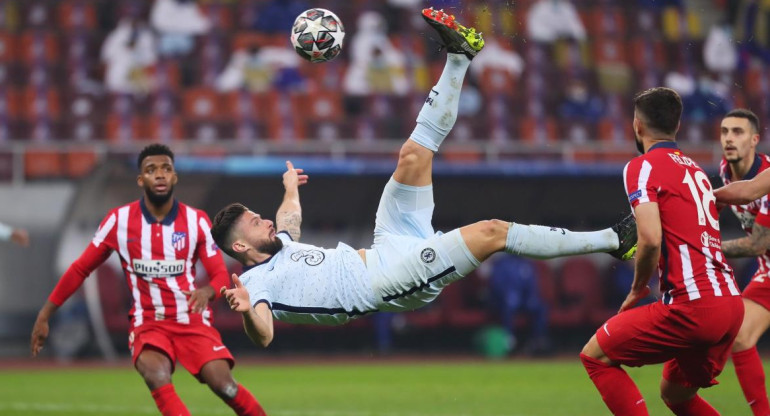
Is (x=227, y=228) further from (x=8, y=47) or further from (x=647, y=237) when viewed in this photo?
(x=8, y=47)

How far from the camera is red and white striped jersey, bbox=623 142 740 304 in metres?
6.23

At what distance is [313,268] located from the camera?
23.1ft

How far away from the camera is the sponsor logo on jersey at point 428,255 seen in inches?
271

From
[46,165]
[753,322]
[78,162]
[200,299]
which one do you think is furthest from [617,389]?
[46,165]

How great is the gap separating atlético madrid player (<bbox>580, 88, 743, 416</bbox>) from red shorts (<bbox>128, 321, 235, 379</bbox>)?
9.05ft

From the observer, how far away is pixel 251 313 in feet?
20.6

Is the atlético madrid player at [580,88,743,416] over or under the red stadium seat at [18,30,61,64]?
under

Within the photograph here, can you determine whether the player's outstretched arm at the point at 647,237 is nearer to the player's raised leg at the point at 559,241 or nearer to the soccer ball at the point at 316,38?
the player's raised leg at the point at 559,241

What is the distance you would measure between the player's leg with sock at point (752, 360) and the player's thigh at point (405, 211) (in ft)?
7.18

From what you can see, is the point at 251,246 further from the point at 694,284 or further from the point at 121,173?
the point at 121,173

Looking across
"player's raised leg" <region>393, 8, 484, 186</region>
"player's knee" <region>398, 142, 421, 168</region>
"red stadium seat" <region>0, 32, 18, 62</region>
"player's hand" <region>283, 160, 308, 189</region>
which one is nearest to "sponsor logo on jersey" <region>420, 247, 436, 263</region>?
"player's raised leg" <region>393, 8, 484, 186</region>

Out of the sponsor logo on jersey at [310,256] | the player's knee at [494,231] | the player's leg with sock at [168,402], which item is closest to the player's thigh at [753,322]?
the player's knee at [494,231]

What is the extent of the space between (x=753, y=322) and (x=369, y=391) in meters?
5.47

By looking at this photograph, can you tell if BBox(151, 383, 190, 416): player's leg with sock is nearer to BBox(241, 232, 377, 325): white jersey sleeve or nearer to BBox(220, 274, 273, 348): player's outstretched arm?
BBox(241, 232, 377, 325): white jersey sleeve
